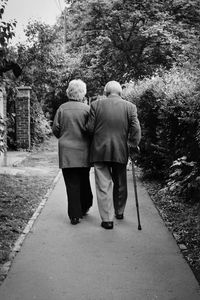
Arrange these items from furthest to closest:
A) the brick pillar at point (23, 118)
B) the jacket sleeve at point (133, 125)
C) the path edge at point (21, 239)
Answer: the brick pillar at point (23, 118) → the jacket sleeve at point (133, 125) → the path edge at point (21, 239)

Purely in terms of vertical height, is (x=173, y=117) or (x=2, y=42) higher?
(x=2, y=42)

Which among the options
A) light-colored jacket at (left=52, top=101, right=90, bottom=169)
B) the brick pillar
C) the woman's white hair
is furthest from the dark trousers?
the brick pillar

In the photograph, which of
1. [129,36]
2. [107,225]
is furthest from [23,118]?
[107,225]

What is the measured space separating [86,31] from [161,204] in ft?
63.0

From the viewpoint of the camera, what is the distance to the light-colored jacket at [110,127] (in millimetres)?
6566

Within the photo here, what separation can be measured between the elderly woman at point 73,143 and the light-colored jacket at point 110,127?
16 cm

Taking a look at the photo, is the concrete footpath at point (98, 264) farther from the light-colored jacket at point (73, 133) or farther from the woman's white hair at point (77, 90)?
the woman's white hair at point (77, 90)

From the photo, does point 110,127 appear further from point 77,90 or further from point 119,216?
point 119,216

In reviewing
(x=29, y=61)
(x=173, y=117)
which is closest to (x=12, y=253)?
(x=173, y=117)

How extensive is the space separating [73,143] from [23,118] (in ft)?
35.4

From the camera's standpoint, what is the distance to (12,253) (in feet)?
17.7

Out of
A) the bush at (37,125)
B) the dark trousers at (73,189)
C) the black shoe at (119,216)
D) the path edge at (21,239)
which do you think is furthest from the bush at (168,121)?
the bush at (37,125)

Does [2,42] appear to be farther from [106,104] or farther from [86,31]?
[86,31]

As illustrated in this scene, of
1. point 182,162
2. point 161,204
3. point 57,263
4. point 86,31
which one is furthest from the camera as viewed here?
point 86,31
